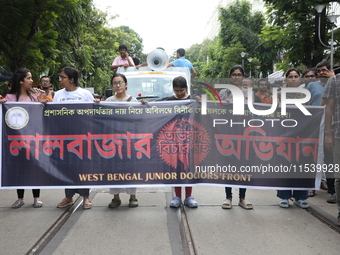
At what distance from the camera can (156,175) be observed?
5.02 metres

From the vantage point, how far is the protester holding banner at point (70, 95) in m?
5.19

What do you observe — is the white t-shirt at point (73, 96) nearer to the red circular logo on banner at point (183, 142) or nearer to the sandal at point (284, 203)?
the red circular logo on banner at point (183, 142)

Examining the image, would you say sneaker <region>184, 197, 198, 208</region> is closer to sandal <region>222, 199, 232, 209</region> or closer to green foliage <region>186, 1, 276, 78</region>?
sandal <region>222, 199, 232, 209</region>

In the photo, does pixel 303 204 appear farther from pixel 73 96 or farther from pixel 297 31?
pixel 297 31

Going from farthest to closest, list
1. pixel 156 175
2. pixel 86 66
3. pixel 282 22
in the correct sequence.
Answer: pixel 86 66 → pixel 282 22 → pixel 156 175

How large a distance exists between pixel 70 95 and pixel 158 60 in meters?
3.65

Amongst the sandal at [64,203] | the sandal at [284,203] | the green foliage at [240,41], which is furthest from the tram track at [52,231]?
the green foliage at [240,41]

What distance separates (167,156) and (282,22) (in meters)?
11.8

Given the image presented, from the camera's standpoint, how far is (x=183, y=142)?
200 inches

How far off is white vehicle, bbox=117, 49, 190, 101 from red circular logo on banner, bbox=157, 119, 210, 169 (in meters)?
2.84

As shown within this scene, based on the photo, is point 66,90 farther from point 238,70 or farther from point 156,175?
point 238,70

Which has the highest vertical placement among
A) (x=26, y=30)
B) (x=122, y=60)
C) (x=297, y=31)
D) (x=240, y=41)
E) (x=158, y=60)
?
(x=240, y=41)

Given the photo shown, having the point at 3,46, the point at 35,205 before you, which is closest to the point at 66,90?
the point at 35,205

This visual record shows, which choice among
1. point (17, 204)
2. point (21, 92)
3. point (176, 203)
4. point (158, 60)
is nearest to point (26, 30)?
point (158, 60)
